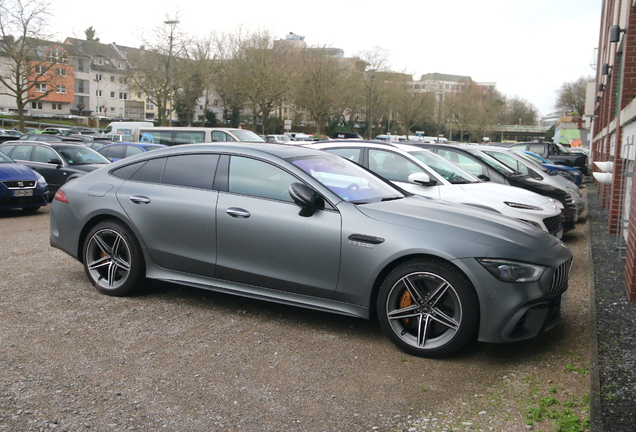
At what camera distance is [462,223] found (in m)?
4.54

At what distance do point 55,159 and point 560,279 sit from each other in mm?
12518

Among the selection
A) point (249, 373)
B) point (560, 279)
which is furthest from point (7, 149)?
point (560, 279)

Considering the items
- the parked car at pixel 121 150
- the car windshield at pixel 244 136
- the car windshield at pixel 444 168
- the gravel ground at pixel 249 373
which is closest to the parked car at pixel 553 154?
the car windshield at pixel 244 136

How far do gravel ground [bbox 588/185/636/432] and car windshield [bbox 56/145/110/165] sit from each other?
38.4 feet

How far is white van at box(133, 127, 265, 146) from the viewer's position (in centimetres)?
2008

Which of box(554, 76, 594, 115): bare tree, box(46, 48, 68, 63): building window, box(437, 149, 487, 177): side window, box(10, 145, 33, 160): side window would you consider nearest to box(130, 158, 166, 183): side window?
box(437, 149, 487, 177): side window

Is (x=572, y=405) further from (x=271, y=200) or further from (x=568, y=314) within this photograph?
(x=271, y=200)

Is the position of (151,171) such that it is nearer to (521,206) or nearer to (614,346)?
(614,346)

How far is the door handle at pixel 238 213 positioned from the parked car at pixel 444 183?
131 inches

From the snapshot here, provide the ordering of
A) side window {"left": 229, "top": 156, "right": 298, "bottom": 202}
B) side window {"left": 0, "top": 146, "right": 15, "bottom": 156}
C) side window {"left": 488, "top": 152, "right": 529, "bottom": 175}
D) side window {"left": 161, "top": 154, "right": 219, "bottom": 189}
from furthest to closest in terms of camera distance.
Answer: side window {"left": 0, "top": 146, "right": 15, "bottom": 156} → side window {"left": 488, "top": 152, "right": 529, "bottom": 175} → side window {"left": 161, "top": 154, "right": 219, "bottom": 189} → side window {"left": 229, "top": 156, "right": 298, "bottom": 202}

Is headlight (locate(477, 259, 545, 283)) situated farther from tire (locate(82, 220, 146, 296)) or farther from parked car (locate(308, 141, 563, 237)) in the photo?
parked car (locate(308, 141, 563, 237))

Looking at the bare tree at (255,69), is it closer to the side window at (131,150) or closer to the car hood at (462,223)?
the side window at (131,150)

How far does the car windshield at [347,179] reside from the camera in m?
5.11

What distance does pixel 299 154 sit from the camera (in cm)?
551
